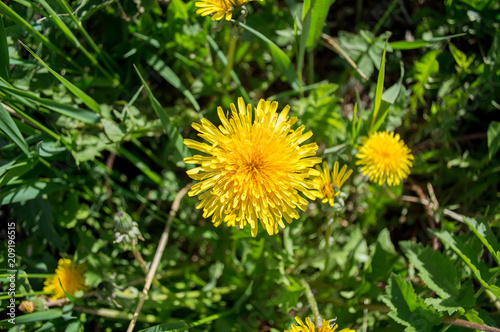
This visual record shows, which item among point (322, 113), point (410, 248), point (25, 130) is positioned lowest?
point (25, 130)

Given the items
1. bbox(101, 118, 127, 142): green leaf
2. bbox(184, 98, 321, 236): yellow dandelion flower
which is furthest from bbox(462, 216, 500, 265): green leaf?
bbox(101, 118, 127, 142): green leaf

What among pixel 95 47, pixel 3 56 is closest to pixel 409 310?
pixel 95 47

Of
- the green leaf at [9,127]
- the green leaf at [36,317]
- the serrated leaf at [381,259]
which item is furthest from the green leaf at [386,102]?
the green leaf at [36,317]

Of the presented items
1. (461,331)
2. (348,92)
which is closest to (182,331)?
(461,331)

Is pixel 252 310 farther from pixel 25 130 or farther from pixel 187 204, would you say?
pixel 25 130

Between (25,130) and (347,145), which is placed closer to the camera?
(25,130)

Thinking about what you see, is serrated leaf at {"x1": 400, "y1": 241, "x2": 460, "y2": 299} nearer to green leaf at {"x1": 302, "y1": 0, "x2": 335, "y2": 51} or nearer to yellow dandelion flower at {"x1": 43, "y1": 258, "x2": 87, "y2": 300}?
green leaf at {"x1": 302, "y1": 0, "x2": 335, "y2": 51}
